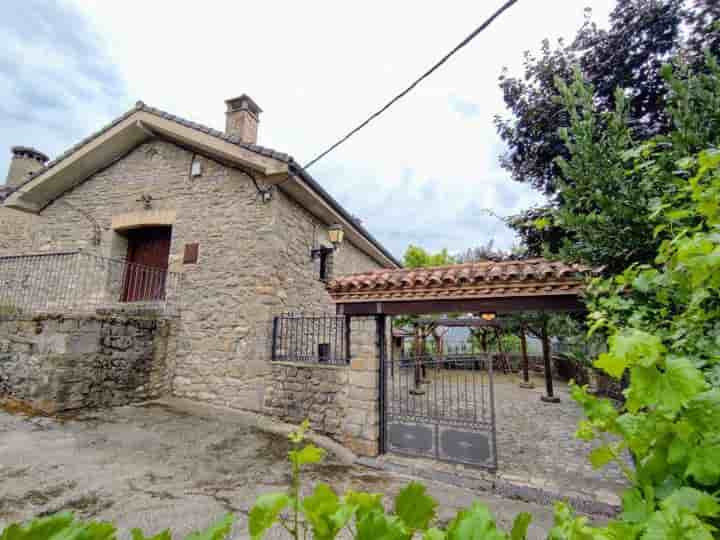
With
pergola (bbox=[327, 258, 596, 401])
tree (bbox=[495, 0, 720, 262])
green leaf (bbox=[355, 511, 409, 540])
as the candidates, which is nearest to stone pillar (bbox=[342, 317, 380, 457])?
pergola (bbox=[327, 258, 596, 401])

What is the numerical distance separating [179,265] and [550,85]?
7.31 m

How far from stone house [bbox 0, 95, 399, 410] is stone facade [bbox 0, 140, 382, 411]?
0.08 ft

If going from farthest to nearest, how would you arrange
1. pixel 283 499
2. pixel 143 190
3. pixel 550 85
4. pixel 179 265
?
1. pixel 143 190
2. pixel 179 265
3. pixel 550 85
4. pixel 283 499

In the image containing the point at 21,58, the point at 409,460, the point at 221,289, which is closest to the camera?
the point at 409,460

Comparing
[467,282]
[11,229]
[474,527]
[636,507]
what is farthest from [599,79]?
[11,229]

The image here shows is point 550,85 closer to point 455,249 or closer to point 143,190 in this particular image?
point 143,190

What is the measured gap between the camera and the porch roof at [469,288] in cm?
364

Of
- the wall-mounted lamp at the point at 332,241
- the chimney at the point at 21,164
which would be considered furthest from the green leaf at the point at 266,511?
the chimney at the point at 21,164

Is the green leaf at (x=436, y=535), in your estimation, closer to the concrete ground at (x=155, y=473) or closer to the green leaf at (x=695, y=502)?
the green leaf at (x=695, y=502)

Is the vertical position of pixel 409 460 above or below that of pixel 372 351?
below

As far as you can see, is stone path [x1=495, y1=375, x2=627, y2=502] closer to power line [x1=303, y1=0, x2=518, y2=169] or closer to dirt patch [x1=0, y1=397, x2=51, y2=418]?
power line [x1=303, y1=0, x2=518, y2=169]

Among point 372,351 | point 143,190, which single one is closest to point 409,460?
point 372,351

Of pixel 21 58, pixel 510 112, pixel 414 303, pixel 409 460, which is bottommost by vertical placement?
pixel 409 460

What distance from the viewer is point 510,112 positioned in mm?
5680
